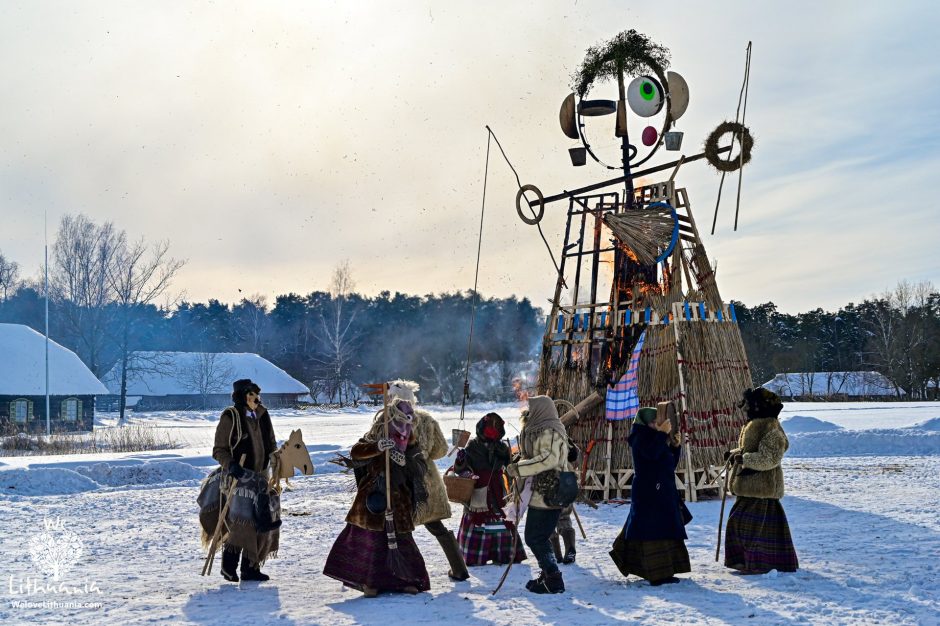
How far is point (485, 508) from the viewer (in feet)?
26.7

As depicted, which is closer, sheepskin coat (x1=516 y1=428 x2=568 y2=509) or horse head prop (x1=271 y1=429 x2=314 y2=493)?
sheepskin coat (x1=516 y1=428 x2=568 y2=509)

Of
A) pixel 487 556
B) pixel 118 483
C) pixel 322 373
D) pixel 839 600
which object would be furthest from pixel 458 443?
pixel 322 373

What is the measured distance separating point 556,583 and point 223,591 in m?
2.71

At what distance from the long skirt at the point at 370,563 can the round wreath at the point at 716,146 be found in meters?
7.98

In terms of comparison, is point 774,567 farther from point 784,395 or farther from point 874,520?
point 784,395

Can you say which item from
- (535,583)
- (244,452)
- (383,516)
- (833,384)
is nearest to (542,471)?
(535,583)

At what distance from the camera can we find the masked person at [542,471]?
676 cm

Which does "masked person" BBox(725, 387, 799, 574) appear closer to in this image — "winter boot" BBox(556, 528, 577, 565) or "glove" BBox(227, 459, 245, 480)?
"winter boot" BBox(556, 528, 577, 565)

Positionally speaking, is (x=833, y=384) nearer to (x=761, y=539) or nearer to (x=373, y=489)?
(x=761, y=539)

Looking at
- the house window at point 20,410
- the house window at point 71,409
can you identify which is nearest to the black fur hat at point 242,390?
the house window at point 20,410

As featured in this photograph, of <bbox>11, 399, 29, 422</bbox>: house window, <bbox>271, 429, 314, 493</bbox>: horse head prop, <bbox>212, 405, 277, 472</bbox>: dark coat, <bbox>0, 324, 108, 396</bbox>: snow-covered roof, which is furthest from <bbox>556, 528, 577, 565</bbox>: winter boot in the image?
<bbox>11, 399, 29, 422</bbox>: house window

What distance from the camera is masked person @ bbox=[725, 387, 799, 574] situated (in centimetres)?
721

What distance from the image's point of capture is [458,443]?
8578 mm

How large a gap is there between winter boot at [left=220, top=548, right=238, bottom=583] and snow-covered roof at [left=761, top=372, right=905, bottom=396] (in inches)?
1984
